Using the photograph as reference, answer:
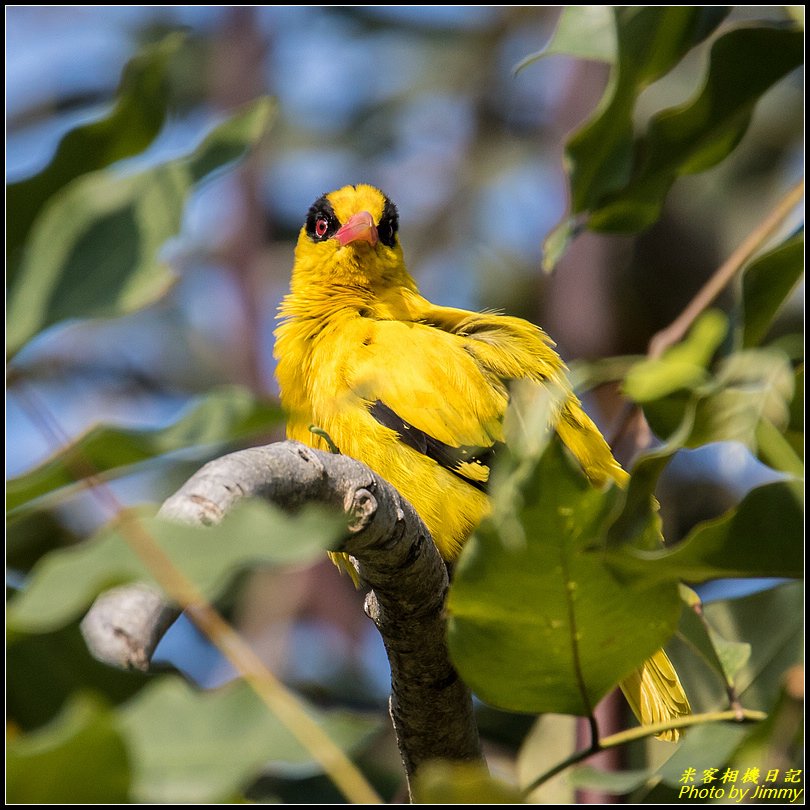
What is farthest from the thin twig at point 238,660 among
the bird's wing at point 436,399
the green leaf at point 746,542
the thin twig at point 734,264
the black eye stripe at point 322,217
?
the black eye stripe at point 322,217

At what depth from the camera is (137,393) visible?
7242 mm

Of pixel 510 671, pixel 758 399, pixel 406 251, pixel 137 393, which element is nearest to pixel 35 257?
pixel 510 671

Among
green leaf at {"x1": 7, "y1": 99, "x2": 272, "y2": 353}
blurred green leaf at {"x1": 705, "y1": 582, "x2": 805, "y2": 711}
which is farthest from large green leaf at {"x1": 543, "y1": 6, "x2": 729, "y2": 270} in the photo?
green leaf at {"x1": 7, "y1": 99, "x2": 272, "y2": 353}

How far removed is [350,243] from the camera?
4.12 metres

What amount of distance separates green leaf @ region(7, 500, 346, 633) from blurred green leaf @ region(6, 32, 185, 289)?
564mm

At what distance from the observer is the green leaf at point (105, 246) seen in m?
1.35

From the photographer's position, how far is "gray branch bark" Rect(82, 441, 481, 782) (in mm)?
1232

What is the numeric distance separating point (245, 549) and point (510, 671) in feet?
1.98

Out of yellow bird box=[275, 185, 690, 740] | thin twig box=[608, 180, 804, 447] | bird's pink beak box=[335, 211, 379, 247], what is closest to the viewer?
thin twig box=[608, 180, 804, 447]

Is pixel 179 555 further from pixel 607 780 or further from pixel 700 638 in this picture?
pixel 700 638

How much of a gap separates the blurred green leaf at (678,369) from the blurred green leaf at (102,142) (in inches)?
28.3

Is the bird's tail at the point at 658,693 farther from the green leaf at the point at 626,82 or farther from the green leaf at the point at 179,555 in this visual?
the green leaf at the point at 179,555

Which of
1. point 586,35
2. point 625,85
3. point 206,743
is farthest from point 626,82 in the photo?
point 206,743

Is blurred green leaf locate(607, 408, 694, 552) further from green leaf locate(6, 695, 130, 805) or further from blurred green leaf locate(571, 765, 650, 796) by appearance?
green leaf locate(6, 695, 130, 805)
